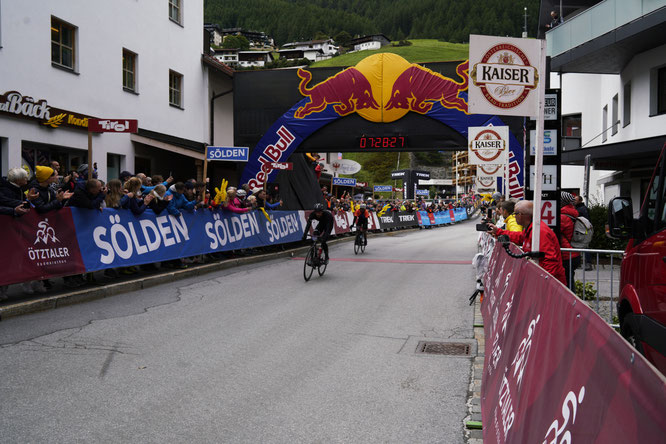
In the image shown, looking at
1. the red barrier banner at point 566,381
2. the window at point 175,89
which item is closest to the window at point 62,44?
the window at point 175,89

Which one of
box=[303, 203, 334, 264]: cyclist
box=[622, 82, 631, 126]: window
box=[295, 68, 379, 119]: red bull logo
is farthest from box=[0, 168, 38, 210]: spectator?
box=[622, 82, 631, 126]: window

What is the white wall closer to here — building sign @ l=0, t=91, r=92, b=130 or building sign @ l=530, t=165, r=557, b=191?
building sign @ l=0, t=91, r=92, b=130

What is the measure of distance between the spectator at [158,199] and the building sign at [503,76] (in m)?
7.65

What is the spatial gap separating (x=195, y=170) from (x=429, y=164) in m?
129

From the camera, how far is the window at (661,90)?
61.7 ft

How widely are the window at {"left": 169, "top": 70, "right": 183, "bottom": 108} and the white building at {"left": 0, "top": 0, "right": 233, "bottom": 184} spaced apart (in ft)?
0.13

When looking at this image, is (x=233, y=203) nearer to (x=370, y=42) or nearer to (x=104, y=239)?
(x=104, y=239)

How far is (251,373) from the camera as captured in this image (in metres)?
5.77

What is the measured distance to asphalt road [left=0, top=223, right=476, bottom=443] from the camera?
4.36 metres

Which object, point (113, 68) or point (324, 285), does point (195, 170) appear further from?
point (324, 285)

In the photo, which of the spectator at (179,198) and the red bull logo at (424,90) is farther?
the red bull logo at (424,90)

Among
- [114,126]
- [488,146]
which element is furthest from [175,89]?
[114,126]

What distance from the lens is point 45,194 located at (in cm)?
933

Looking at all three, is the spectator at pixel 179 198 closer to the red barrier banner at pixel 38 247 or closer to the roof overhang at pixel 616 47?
the red barrier banner at pixel 38 247
